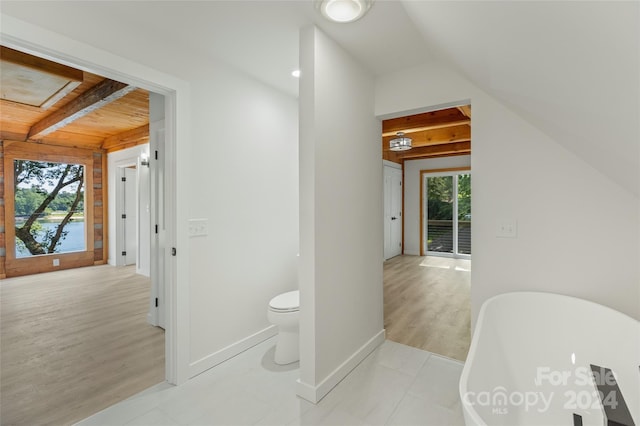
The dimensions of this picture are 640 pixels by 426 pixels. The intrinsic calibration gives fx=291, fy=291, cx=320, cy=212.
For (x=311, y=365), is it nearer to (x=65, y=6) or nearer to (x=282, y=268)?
(x=282, y=268)

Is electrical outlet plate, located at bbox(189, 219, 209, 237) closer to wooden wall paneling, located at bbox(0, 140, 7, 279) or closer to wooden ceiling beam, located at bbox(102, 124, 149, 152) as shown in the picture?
wooden ceiling beam, located at bbox(102, 124, 149, 152)

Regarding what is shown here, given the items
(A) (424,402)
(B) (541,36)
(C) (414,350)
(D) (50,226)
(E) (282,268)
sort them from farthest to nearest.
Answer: (D) (50,226), (E) (282,268), (C) (414,350), (A) (424,402), (B) (541,36)

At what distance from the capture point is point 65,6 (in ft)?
4.98

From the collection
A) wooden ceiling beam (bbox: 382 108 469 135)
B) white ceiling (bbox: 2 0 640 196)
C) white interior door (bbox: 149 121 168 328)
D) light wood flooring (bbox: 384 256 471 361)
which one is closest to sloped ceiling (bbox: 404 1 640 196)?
white ceiling (bbox: 2 0 640 196)

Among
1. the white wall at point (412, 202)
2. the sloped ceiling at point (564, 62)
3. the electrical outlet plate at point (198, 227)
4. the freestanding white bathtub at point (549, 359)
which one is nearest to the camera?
the sloped ceiling at point (564, 62)

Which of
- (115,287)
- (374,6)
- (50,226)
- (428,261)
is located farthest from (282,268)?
(50,226)

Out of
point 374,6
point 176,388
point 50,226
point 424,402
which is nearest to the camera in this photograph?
point 374,6

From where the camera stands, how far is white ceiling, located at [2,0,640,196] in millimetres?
751

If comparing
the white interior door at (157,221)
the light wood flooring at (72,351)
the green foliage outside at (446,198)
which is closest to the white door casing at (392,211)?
the green foliage outside at (446,198)

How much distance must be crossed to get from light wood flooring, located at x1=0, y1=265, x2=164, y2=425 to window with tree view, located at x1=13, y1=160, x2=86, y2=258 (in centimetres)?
123

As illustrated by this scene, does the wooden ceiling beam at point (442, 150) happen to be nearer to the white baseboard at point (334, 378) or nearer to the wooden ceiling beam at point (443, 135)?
the wooden ceiling beam at point (443, 135)

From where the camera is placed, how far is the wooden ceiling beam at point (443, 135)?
461 centimetres

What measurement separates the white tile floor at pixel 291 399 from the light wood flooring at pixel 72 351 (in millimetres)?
270

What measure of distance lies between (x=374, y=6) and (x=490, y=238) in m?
1.66
